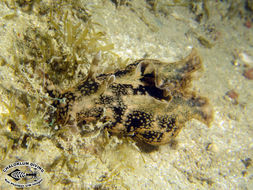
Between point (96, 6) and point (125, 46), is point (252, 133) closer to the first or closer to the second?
point (125, 46)

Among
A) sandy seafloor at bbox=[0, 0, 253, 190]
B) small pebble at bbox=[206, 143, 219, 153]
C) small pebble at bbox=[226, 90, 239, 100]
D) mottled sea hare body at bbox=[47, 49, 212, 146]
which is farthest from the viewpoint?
small pebble at bbox=[226, 90, 239, 100]

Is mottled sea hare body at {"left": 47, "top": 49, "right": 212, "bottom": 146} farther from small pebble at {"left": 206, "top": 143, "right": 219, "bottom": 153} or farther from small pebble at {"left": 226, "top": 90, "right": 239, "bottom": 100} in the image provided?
small pebble at {"left": 226, "top": 90, "right": 239, "bottom": 100}

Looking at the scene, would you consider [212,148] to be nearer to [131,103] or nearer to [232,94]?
[232,94]

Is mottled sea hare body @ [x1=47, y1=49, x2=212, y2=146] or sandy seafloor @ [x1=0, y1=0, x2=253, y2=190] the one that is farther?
sandy seafloor @ [x1=0, y1=0, x2=253, y2=190]

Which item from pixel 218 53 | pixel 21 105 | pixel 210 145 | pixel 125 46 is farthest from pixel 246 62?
pixel 21 105

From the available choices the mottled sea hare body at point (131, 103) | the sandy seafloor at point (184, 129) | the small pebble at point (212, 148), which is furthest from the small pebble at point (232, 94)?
the mottled sea hare body at point (131, 103)

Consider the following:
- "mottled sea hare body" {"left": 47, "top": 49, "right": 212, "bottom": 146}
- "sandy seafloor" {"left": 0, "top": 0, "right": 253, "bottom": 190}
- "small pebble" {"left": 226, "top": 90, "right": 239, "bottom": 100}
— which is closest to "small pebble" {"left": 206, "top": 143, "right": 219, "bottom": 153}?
"sandy seafloor" {"left": 0, "top": 0, "right": 253, "bottom": 190}

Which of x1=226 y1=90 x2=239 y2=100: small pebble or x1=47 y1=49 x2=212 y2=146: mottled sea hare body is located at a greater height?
x1=47 y1=49 x2=212 y2=146: mottled sea hare body

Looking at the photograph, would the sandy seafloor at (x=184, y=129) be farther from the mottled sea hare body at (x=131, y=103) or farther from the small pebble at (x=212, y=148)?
the mottled sea hare body at (x=131, y=103)
